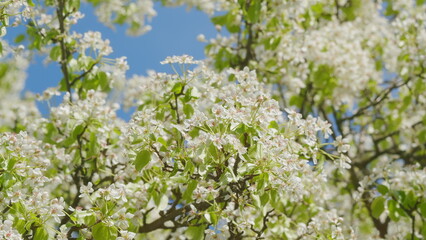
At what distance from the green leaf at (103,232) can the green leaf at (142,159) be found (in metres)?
0.40

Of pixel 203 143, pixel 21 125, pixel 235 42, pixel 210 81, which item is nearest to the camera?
pixel 203 143

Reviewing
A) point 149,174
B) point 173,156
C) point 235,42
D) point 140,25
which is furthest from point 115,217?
point 140,25

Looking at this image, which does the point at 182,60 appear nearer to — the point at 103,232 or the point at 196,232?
the point at 196,232

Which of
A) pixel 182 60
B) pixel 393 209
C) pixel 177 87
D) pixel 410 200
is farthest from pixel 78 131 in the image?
pixel 410 200

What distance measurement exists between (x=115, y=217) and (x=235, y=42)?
4.02 metres

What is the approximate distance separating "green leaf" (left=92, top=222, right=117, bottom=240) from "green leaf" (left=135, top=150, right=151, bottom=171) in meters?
0.40

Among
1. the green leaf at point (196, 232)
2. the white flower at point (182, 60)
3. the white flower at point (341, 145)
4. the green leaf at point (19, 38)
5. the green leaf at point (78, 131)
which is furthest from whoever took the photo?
the green leaf at point (19, 38)

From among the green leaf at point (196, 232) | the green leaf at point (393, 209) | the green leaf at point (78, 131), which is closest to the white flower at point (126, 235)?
the green leaf at point (196, 232)

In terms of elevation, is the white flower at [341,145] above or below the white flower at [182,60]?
below

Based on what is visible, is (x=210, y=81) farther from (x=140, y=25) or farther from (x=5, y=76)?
(x=5, y=76)

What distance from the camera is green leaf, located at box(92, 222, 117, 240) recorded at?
3.01 m

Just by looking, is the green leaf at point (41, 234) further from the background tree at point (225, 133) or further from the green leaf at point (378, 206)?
the green leaf at point (378, 206)

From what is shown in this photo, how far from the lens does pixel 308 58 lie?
6.69m

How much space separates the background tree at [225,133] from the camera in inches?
124
